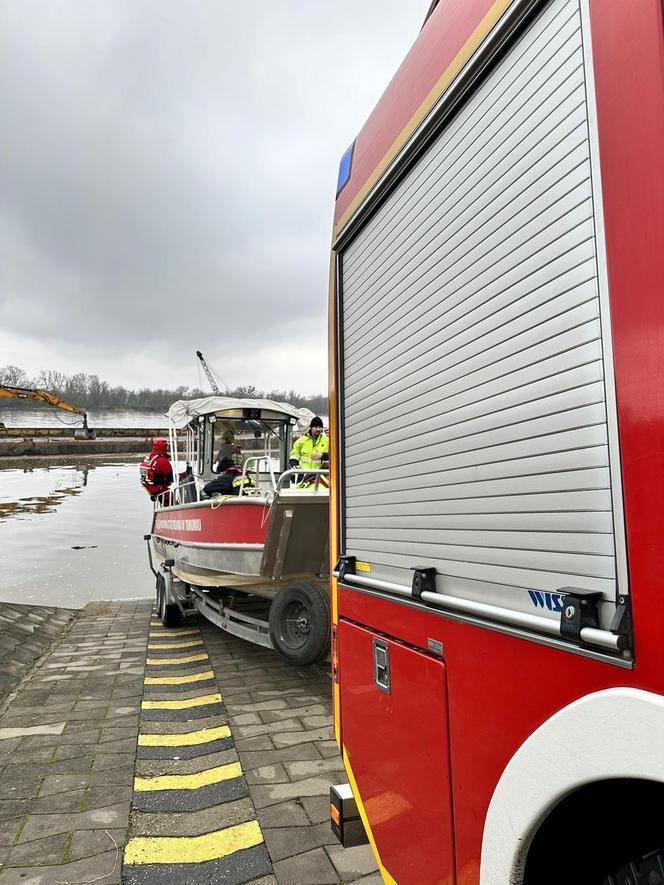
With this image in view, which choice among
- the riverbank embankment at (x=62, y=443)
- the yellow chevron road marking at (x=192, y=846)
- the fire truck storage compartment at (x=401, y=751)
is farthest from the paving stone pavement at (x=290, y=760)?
the riverbank embankment at (x=62, y=443)

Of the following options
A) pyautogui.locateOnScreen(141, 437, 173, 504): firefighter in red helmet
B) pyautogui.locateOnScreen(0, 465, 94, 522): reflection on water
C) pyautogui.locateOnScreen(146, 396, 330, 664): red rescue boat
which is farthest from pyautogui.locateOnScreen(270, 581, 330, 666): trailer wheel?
pyautogui.locateOnScreen(0, 465, 94, 522): reflection on water

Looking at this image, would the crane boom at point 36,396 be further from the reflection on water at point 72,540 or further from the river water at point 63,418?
the reflection on water at point 72,540

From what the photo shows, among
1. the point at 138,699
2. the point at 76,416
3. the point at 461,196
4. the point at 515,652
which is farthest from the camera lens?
the point at 76,416

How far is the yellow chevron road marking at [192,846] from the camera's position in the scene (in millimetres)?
2896

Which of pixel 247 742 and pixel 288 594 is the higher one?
pixel 288 594

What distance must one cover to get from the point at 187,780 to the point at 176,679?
7.72 ft

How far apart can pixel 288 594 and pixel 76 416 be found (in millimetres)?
55974

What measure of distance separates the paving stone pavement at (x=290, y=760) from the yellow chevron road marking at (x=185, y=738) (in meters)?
0.13

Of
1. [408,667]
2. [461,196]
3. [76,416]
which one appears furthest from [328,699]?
[76,416]

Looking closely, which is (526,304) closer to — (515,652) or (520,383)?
(520,383)

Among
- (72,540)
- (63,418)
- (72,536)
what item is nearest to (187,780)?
(72,540)

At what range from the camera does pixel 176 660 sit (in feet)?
22.1

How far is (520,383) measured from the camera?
133 centimetres

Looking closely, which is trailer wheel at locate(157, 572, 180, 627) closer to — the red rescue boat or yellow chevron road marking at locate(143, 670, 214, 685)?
the red rescue boat
